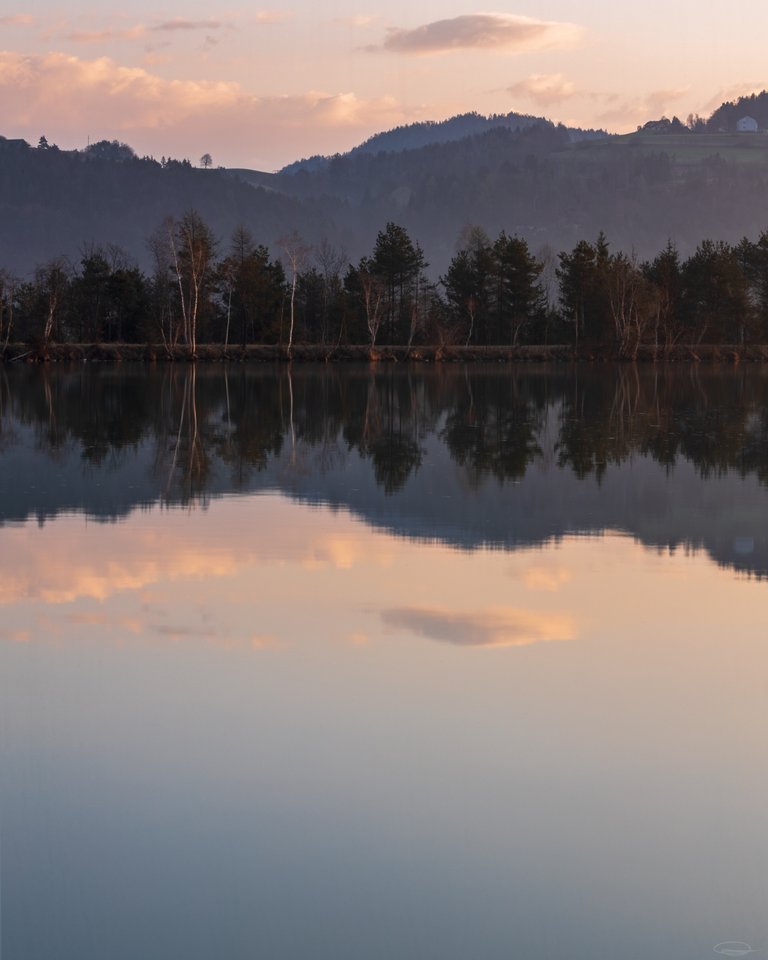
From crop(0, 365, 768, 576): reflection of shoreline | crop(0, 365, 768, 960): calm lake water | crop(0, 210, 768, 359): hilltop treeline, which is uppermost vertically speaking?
crop(0, 210, 768, 359): hilltop treeline

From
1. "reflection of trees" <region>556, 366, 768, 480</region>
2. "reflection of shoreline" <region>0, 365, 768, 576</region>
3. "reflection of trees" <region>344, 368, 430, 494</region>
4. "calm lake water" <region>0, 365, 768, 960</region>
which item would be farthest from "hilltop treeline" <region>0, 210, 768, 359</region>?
"calm lake water" <region>0, 365, 768, 960</region>

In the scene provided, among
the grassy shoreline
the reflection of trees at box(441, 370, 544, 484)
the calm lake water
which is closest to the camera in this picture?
the calm lake water

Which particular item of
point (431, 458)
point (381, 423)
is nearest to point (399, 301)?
point (381, 423)

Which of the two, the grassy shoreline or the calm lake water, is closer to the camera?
the calm lake water

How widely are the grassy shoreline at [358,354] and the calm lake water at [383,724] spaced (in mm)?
58984

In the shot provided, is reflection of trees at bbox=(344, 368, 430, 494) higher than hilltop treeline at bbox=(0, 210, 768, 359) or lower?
lower

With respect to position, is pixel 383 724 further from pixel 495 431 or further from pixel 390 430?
pixel 390 430

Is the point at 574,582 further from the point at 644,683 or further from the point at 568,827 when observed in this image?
the point at 568,827

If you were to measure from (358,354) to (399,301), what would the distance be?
27.5 ft

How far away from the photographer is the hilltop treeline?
80.6 m

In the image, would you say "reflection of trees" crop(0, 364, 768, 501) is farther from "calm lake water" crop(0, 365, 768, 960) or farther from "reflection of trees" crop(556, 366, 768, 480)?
"calm lake water" crop(0, 365, 768, 960)

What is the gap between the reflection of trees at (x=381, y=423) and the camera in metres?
21.9

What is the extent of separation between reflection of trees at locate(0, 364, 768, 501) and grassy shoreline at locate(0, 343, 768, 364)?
20.1 m

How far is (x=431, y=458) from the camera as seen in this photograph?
74.0 feet
